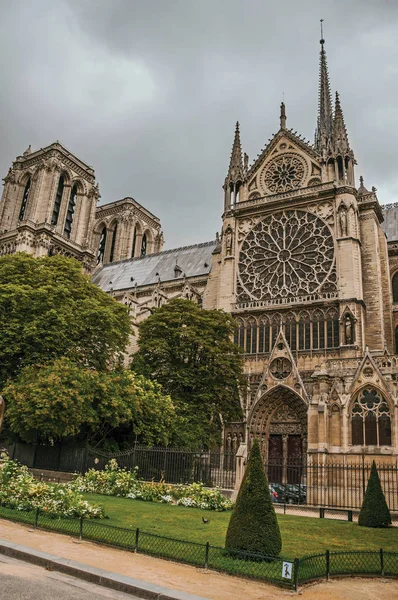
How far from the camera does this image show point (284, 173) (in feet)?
125

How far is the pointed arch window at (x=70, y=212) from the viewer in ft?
193

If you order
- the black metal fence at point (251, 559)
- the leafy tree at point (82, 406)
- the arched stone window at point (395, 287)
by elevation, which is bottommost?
the black metal fence at point (251, 559)

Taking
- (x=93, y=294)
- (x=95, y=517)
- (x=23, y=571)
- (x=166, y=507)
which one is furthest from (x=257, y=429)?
(x=23, y=571)

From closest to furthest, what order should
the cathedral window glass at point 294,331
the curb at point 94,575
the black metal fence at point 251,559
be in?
the curb at point 94,575 < the black metal fence at point 251,559 < the cathedral window glass at point 294,331

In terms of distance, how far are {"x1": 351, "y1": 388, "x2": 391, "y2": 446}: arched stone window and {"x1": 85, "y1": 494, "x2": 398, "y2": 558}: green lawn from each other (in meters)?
7.29

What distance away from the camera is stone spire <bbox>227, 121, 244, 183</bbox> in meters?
39.6

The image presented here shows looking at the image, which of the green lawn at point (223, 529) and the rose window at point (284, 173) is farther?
the rose window at point (284, 173)

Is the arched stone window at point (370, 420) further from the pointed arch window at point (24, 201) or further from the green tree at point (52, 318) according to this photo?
the pointed arch window at point (24, 201)

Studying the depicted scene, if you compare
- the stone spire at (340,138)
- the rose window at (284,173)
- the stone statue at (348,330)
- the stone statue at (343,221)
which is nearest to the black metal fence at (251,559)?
the stone statue at (348,330)

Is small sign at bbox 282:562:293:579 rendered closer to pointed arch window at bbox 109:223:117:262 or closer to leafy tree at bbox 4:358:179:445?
leafy tree at bbox 4:358:179:445

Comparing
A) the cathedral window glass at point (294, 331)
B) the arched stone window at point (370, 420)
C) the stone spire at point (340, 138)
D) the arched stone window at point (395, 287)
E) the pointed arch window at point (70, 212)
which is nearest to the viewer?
the arched stone window at point (370, 420)

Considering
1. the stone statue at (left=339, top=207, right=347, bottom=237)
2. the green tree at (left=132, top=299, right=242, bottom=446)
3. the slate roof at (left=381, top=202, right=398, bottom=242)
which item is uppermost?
the slate roof at (left=381, top=202, right=398, bottom=242)

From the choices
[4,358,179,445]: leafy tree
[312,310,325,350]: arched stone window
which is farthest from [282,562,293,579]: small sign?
[312,310,325,350]: arched stone window

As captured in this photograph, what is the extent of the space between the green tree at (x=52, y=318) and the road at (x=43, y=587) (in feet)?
54.2
